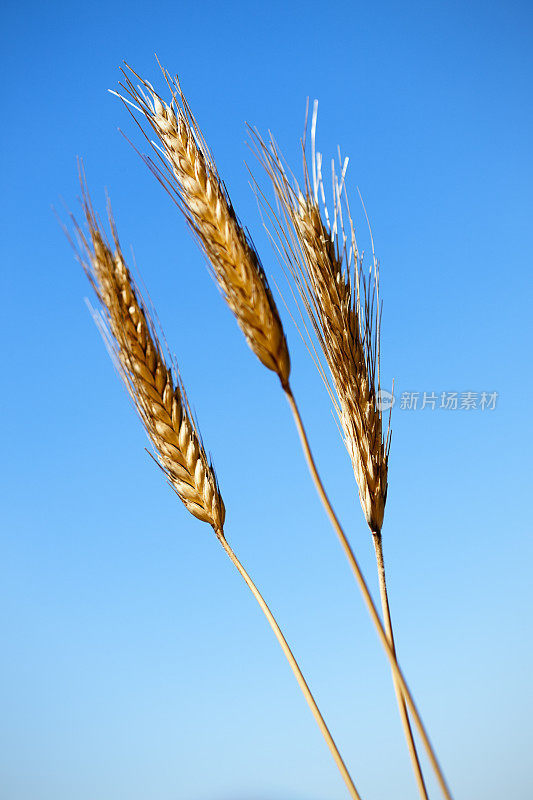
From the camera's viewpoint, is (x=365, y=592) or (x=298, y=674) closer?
(x=365, y=592)

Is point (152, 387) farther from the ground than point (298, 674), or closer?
farther from the ground

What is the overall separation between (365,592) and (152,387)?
0.53m

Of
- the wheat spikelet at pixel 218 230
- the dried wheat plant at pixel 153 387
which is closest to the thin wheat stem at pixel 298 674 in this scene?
the dried wheat plant at pixel 153 387

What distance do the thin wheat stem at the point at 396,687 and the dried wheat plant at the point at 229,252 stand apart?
0.15 feet

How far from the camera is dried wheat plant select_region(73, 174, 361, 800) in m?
1.04

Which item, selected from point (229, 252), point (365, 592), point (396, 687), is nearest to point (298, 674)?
point (396, 687)

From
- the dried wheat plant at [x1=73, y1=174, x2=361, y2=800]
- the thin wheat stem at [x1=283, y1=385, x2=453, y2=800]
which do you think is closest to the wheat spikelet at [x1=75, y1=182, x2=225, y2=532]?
the dried wheat plant at [x1=73, y1=174, x2=361, y2=800]

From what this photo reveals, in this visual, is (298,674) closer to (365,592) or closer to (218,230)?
(365,592)

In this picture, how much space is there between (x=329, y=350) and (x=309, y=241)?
20 cm

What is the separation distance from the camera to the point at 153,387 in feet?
3.54

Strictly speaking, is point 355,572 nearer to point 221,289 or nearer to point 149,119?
point 221,289

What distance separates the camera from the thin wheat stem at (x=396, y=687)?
2.90 feet

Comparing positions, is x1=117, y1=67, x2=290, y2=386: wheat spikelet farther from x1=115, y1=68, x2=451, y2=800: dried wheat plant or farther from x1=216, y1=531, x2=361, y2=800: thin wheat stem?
x1=216, y1=531, x2=361, y2=800: thin wheat stem

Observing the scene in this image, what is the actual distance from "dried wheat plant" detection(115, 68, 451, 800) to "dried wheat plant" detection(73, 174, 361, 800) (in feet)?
0.52
